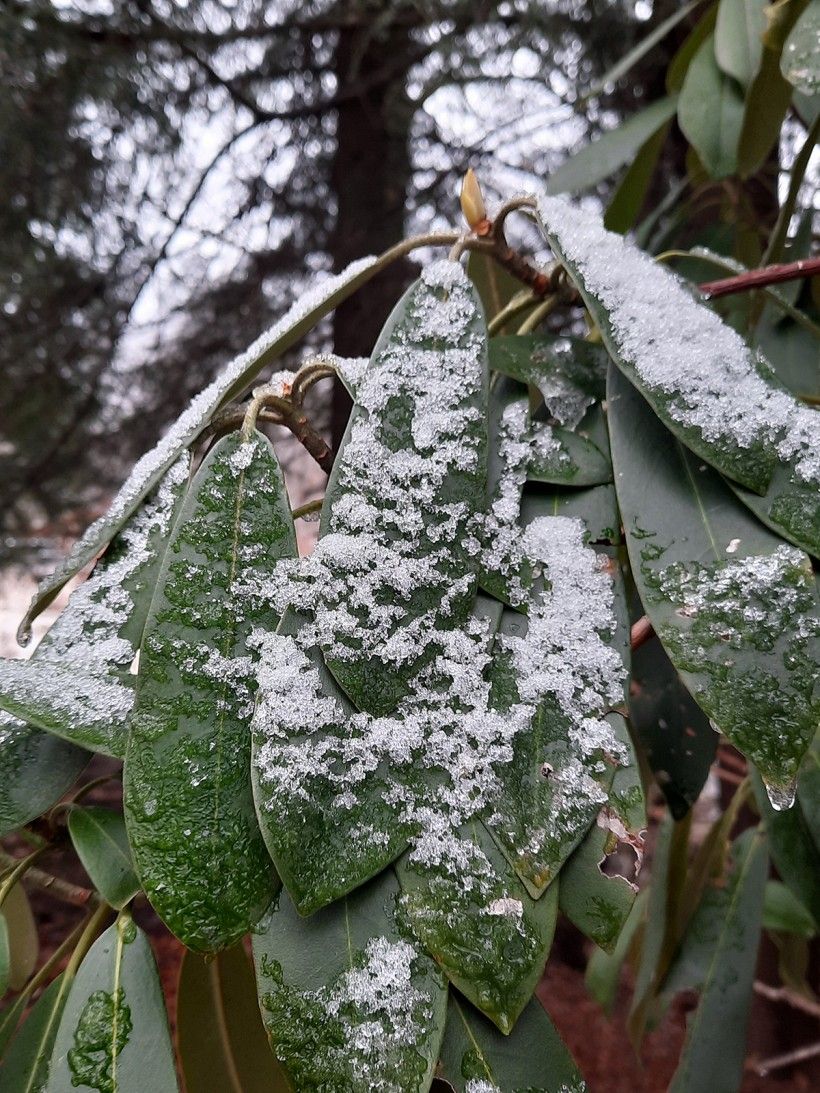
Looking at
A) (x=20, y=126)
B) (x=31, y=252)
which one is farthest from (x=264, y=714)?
(x=31, y=252)

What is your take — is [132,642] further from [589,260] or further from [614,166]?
[614,166]

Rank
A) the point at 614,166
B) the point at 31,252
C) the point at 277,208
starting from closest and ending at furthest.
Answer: the point at 614,166 < the point at 31,252 < the point at 277,208

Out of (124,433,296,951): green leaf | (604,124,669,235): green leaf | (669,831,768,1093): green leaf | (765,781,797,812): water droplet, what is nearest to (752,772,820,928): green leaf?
(669,831,768,1093): green leaf

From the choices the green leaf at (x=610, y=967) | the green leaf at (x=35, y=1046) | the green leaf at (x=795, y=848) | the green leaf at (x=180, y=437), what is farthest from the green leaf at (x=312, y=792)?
the green leaf at (x=610, y=967)

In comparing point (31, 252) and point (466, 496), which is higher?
point (31, 252)

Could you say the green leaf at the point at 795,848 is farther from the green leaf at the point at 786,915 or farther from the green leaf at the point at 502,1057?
the green leaf at the point at 786,915
